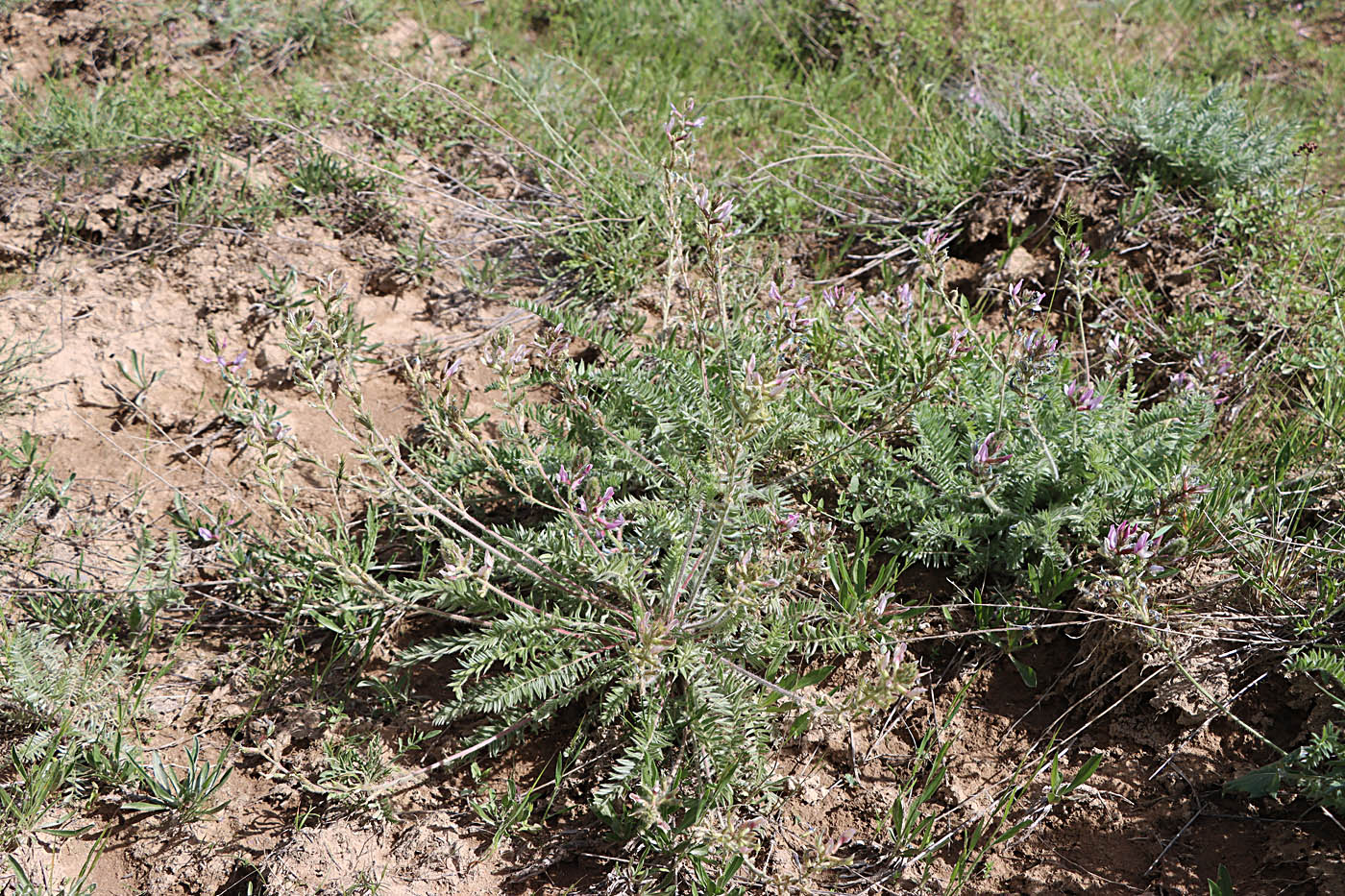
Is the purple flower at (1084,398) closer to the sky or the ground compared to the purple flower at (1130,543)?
closer to the sky

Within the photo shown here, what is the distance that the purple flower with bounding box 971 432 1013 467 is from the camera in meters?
2.50

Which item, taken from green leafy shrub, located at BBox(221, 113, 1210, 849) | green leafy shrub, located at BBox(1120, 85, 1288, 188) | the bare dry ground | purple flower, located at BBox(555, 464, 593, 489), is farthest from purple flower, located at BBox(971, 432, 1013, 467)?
green leafy shrub, located at BBox(1120, 85, 1288, 188)

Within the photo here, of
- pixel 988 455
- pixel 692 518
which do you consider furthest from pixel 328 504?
pixel 988 455

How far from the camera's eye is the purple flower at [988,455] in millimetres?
2498

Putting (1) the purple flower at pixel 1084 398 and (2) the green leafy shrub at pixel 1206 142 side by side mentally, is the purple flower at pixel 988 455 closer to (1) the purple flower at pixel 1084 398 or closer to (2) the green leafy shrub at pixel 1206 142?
(1) the purple flower at pixel 1084 398

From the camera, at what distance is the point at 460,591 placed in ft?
7.57

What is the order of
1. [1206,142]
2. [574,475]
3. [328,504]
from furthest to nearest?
[1206,142], [328,504], [574,475]

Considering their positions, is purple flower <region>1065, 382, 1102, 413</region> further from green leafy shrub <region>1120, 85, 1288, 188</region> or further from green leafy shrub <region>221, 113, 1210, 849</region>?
green leafy shrub <region>1120, 85, 1288, 188</region>

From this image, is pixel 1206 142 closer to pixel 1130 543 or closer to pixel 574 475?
pixel 1130 543

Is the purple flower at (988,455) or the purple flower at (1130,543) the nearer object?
the purple flower at (1130,543)

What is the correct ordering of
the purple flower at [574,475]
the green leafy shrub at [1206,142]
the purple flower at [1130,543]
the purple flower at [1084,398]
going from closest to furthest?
the purple flower at [1130,543] < the purple flower at [574,475] < the purple flower at [1084,398] < the green leafy shrub at [1206,142]

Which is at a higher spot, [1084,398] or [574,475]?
[1084,398]

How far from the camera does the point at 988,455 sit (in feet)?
8.45

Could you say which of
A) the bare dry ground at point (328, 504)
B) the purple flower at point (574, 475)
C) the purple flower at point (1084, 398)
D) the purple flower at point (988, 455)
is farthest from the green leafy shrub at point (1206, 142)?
the purple flower at point (574, 475)
